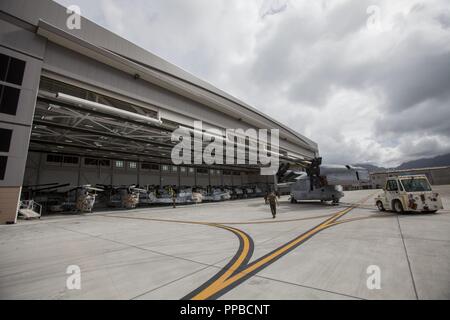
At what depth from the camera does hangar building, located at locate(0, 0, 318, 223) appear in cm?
1115

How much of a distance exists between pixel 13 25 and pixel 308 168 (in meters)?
23.7

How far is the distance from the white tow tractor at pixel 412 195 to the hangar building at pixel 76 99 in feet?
55.3

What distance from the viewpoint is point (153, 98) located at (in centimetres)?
1708

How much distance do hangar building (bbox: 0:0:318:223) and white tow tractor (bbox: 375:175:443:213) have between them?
16.9 m

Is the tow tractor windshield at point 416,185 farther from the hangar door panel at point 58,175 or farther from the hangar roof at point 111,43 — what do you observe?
the hangar door panel at point 58,175

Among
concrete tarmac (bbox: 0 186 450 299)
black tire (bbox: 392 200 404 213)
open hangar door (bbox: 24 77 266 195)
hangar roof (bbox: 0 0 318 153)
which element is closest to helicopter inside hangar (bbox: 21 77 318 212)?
open hangar door (bbox: 24 77 266 195)

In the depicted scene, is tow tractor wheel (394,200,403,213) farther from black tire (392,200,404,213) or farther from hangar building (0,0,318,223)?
hangar building (0,0,318,223)

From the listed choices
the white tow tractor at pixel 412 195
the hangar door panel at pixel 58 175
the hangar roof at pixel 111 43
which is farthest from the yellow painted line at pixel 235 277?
the hangar door panel at pixel 58 175

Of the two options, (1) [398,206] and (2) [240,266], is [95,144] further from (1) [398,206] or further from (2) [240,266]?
(1) [398,206]

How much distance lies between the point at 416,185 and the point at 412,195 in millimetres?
645

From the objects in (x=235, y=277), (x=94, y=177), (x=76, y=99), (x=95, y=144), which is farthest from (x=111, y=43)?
(x=94, y=177)

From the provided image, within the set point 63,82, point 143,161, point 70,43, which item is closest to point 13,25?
point 70,43

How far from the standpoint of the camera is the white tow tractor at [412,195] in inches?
383

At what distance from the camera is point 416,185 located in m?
10.0
